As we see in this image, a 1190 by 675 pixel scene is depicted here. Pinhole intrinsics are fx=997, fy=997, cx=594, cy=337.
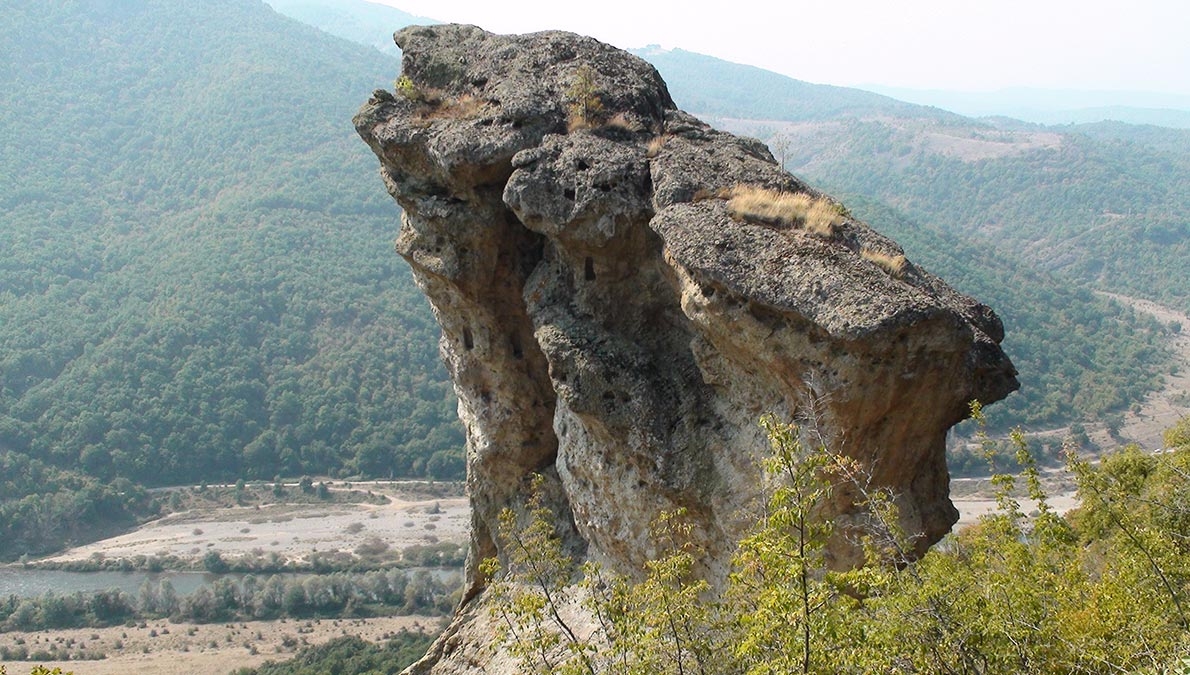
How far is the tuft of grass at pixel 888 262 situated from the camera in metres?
12.1

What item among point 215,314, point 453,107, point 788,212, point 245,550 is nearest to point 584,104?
point 453,107

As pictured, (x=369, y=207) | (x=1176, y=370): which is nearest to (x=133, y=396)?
Result: (x=369, y=207)

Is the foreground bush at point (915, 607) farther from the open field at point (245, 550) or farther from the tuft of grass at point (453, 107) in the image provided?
the open field at point (245, 550)

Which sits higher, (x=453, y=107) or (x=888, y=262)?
(x=453, y=107)

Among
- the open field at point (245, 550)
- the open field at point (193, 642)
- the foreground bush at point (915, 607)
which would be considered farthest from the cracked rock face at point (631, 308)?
the open field at point (245, 550)

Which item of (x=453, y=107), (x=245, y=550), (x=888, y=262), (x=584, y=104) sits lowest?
(x=245, y=550)

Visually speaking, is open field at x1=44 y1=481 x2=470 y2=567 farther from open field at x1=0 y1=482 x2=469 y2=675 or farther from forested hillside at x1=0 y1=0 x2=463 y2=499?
forested hillside at x1=0 y1=0 x2=463 y2=499

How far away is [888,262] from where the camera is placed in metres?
12.1

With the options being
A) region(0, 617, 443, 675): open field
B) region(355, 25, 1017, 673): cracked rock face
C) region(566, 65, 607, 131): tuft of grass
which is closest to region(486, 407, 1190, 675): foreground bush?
region(355, 25, 1017, 673): cracked rock face

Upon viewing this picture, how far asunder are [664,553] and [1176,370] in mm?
116251

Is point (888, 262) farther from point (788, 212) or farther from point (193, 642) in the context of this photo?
point (193, 642)

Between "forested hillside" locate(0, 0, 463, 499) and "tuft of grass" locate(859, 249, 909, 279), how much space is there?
3101 inches

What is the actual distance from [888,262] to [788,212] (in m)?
1.35

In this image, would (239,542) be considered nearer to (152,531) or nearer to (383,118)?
(152,531)
